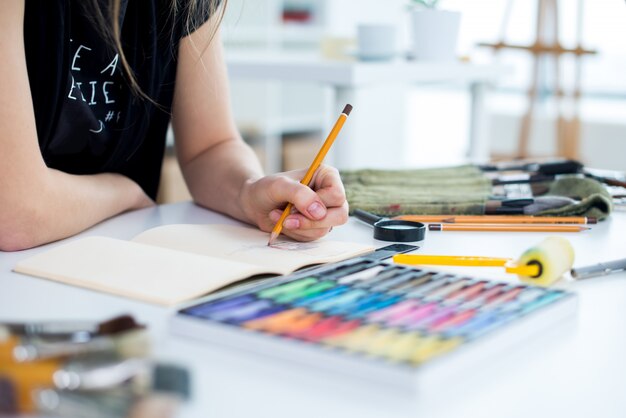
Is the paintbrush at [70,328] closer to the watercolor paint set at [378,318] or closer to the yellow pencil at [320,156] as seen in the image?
the watercolor paint set at [378,318]

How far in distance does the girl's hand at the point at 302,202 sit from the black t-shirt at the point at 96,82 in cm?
26

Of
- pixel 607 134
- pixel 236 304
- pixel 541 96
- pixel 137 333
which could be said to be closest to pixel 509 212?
pixel 236 304

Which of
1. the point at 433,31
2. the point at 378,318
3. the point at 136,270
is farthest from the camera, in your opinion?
the point at 433,31

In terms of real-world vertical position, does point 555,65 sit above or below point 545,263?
above

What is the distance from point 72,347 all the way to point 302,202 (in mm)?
402

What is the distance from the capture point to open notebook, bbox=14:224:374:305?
649 millimetres

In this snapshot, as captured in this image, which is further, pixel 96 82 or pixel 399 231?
pixel 96 82

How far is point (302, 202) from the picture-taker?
2.71 feet

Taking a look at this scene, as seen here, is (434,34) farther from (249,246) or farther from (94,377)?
(94,377)

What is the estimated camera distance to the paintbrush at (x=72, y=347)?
17.2 inches

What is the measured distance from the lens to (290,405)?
445mm

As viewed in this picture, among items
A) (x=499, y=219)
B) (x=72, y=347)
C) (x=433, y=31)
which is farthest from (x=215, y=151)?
(x=433, y=31)

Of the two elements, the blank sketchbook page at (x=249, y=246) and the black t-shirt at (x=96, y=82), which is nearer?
the blank sketchbook page at (x=249, y=246)

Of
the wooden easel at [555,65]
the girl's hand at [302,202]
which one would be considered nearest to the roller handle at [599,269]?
the girl's hand at [302,202]
